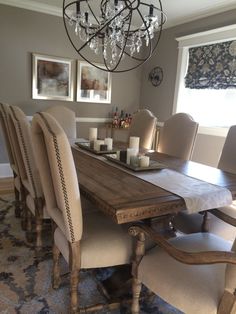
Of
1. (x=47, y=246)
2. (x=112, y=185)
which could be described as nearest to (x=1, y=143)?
(x=47, y=246)

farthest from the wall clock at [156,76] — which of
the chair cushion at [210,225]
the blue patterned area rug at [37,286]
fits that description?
the blue patterned area rug at [37,286]

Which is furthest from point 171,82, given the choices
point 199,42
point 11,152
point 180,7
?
point 11,152

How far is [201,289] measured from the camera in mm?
1061

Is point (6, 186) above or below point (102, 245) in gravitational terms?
below

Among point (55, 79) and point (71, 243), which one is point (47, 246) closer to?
point (71, 243)

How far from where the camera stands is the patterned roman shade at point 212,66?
3363mm

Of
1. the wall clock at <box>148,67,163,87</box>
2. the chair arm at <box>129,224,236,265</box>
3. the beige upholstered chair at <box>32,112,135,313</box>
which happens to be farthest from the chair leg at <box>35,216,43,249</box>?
the wall clock at <box>148,67,163,87</box>

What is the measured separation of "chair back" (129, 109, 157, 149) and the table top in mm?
916

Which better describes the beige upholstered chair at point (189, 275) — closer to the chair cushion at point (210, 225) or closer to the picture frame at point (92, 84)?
the chair cushion at point (210, 225)

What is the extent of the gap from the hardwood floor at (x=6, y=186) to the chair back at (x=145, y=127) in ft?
5.94

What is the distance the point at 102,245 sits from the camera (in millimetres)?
1345

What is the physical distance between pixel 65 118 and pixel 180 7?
214 cm

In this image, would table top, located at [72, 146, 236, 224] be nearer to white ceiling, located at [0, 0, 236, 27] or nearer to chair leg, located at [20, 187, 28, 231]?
chair leg, located at [20, 187, 28, 231]

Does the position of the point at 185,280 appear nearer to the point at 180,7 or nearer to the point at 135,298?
the point at 135,298
